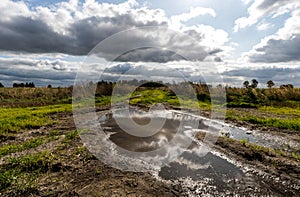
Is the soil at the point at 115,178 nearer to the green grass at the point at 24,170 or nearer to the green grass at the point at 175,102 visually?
the green grass at the point at 24,170

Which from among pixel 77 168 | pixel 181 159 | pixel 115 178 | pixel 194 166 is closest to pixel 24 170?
pixel 77 168

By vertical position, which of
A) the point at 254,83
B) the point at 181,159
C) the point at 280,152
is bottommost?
the point at 181,159

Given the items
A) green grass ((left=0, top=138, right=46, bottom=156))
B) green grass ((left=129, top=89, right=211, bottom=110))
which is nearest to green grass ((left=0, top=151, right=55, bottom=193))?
green grass ((left=0, top=138, right=46, bottom=156))

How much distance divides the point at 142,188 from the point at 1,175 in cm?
375

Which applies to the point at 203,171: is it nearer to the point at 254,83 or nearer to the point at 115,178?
the point at 115,178

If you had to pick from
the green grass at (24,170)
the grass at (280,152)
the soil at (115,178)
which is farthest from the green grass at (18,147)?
the grass at (280,152)

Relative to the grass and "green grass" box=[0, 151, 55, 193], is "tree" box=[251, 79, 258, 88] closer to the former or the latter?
the grass

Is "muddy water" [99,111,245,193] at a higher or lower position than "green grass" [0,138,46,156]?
lower

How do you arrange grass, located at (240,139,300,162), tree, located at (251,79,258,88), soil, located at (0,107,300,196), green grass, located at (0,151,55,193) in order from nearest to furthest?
soil, located at (0,107,300,196)
green grass, located at (0,151,55,193)
grass, located at (240,139,300,162)
tree, located at (251,79,258,88)

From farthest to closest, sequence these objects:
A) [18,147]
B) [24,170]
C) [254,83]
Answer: [254,83], [18,147], [24,170]

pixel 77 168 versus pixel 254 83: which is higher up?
pixel 254 83

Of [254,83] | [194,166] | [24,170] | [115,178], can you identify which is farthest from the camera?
[254,83]

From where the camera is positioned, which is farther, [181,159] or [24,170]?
[181,159]

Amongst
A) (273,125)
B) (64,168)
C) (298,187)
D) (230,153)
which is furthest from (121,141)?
(273,125)
